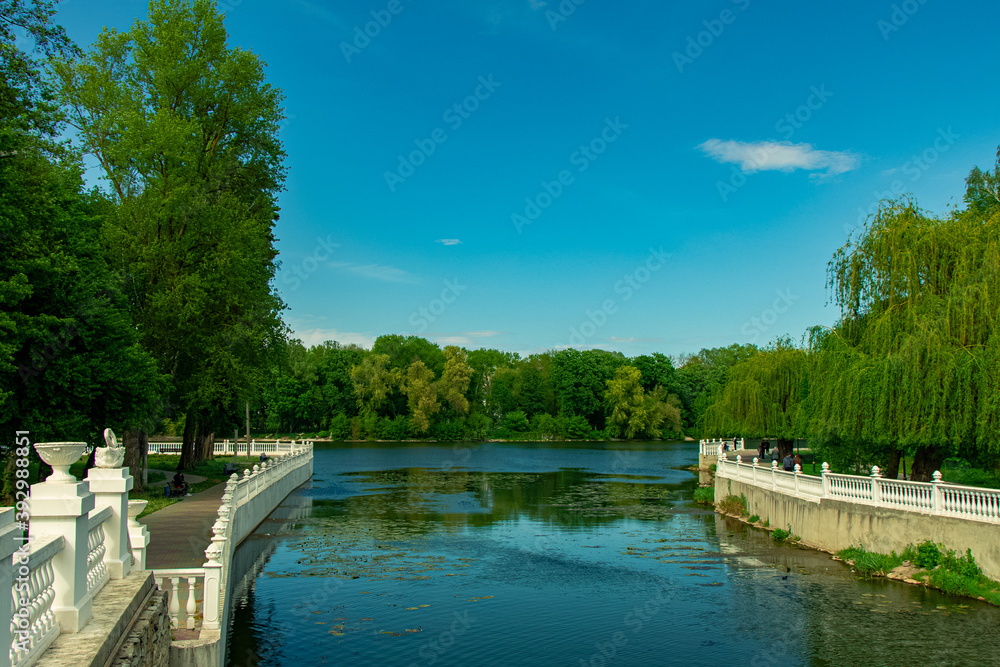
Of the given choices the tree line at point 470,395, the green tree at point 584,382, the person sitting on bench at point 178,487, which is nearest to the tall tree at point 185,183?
the person sitting on bench at point 178,487

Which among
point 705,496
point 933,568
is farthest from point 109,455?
point 705,496

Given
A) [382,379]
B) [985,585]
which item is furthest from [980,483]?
[382,379]

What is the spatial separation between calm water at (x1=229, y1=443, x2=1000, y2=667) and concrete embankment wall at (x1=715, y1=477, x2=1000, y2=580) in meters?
0.97

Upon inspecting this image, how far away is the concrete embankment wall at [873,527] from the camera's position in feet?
55.7

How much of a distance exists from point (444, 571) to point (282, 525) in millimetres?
10743

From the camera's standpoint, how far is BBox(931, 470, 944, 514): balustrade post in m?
18.2

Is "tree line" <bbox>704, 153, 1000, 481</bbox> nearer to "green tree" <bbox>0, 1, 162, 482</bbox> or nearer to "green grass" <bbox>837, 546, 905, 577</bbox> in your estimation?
"green grass" <bbox>837, 546, 905, 577</bbox>

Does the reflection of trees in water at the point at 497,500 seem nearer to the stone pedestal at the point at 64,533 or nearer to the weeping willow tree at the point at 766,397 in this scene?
the weeping willow tree at the point at 766,397

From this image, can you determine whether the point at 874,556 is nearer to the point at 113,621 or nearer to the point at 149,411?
the point at 113,621

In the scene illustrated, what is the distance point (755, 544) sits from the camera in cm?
2523

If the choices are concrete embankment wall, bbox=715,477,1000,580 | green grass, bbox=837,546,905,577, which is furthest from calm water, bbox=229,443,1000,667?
concrete embankment wall, bbox=715,477,1000,580

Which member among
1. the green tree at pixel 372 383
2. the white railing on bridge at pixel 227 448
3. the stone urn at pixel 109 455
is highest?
the green tree at pixel 372 383

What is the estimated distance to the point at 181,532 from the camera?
19375 mm

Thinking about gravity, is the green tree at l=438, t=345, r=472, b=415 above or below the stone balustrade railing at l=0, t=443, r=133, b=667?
above
